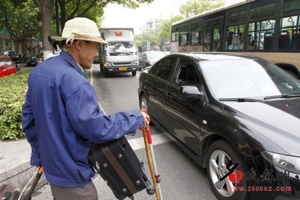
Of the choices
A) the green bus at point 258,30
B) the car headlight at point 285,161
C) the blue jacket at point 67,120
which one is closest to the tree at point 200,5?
the green bus at point 258,30

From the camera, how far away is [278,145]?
7.21ft

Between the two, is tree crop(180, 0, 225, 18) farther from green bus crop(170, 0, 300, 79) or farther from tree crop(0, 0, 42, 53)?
green bus crop(170, 0, 300, 79)

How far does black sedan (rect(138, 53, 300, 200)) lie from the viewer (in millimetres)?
2203

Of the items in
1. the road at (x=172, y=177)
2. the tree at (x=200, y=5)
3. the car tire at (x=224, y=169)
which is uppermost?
the tree at (x=200, y=5)

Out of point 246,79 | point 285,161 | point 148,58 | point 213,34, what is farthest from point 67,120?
point 148,58

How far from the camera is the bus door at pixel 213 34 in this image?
10.2 meters

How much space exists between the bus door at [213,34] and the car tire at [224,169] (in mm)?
7817

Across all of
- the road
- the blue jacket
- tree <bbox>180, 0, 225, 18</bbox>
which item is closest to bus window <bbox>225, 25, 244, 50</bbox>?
the road

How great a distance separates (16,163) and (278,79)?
3605 mm

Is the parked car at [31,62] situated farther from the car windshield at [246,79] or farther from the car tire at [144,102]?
the car windshield at [246,79]

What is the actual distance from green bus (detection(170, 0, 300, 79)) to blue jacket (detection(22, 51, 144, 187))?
16.2 feet

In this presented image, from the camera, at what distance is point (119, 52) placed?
14.2 metres

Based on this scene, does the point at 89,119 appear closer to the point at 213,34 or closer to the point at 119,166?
the point at 119,166

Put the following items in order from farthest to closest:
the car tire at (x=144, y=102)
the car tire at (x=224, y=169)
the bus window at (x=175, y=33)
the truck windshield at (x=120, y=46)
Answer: the bus window at (x=175, y=33) → the truck windshield at (x=120, y=46) → the car tire at (x=144, y=102) → the car tire at (x=224, y=169)
